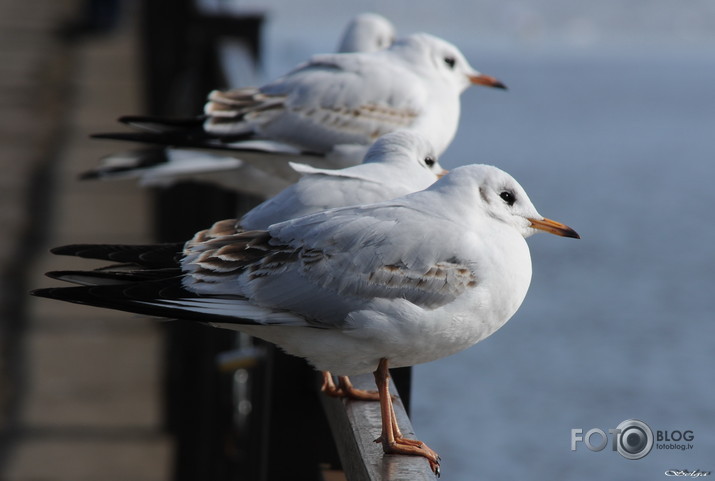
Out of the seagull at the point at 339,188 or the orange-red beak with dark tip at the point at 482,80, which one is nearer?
the seagull at the point at 339,188

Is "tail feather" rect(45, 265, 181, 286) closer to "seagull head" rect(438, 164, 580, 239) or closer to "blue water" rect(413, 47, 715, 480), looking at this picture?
"seagull head" rect(438, 164, 580, 239)

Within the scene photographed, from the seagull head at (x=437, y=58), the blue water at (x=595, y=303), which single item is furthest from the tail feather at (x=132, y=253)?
the blue water at (x=595, y=303)

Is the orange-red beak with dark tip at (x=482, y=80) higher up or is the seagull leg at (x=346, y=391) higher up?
the orange-red beak with dark tip at (x=482, y=80)

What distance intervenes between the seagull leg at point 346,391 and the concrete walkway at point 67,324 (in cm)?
249

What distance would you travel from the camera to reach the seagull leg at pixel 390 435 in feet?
7.58

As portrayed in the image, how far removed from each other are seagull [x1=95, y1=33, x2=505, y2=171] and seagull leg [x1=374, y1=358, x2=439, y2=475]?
5.10 ft

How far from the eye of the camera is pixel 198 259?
8.49ft

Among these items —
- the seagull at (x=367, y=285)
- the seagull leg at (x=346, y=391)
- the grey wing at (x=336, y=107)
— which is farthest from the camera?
the grey wing at (x=336, y=107)

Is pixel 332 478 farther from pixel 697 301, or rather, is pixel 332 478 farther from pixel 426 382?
pixel 697 301

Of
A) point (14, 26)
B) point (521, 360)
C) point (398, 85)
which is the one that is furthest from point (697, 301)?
point (14, 26)

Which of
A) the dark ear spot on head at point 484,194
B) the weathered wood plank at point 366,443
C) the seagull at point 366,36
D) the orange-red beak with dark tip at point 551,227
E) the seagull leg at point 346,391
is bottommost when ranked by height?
the weathered wood plank at point 366,443

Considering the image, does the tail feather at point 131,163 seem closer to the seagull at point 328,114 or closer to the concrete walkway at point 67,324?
the seagull at point 328,114

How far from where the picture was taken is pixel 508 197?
2625 millimetres

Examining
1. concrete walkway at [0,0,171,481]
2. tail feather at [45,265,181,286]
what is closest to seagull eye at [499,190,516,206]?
tail feather at [45,265,181,286]
